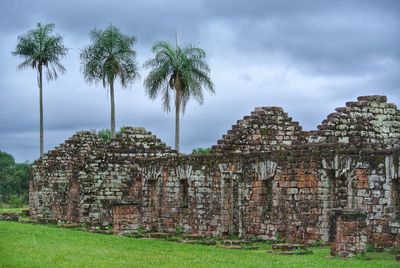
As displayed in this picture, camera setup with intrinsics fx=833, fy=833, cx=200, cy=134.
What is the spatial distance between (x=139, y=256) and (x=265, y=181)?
7550mm

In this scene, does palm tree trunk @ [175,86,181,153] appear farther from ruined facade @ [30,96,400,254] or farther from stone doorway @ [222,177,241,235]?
stone doorway @ [222,177,241,235]

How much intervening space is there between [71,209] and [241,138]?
11.9 m

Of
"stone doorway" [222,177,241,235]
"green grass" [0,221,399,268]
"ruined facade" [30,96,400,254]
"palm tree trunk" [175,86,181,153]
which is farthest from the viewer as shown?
"palm tree trunk" [175,86,181,153]

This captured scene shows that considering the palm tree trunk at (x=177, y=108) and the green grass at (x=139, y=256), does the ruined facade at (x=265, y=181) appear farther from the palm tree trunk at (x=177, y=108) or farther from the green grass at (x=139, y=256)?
the palm tree trunk at (x=177, y=108)

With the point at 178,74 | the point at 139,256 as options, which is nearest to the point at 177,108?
the point at 178,74

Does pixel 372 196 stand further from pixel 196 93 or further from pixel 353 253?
pixel 196 93

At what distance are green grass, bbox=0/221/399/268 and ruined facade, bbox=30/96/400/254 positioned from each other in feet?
5.88

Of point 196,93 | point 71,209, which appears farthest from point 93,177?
point 196,93

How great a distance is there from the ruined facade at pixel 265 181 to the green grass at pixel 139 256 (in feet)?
5.88

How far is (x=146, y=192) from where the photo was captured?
37750mm

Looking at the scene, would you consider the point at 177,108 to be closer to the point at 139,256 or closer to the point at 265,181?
the point at 265,181

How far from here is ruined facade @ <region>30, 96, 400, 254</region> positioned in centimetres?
2445

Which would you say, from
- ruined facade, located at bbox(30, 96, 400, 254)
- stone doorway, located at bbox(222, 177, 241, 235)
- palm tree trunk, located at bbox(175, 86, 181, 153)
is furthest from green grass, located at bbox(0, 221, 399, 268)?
palm tree trunk, located at bbox(175, 86, 181, 153)

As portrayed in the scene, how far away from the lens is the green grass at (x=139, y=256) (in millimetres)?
20422
